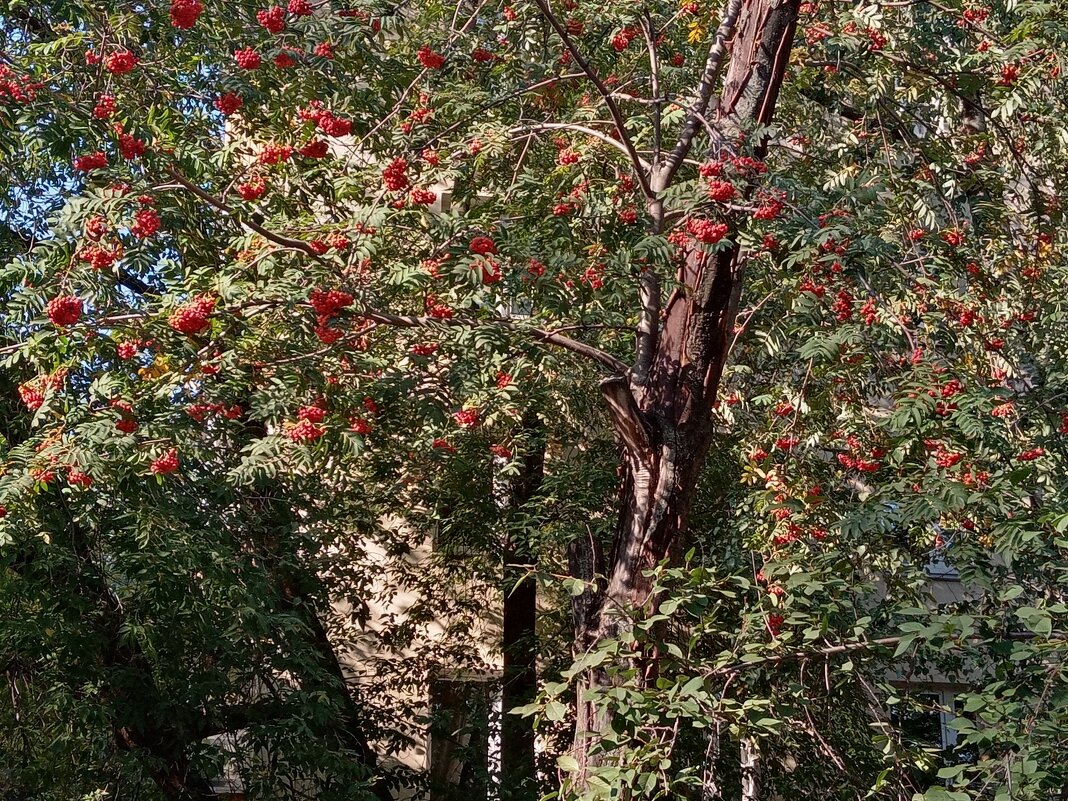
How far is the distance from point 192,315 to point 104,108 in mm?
1027

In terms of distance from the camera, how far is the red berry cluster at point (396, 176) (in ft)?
15.2

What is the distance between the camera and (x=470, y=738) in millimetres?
7961

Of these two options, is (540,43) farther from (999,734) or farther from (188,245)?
(999,734)

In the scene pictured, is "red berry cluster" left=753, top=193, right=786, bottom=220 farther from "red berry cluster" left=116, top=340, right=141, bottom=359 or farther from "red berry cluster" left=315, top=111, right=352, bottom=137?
"red berry cluster" left=116, top=340, right=141, bottom=359

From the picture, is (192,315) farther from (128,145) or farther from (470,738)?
(470,738)

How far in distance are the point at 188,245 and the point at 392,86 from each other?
1349 mm

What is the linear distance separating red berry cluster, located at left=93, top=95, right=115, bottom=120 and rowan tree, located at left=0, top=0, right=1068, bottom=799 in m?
0.02

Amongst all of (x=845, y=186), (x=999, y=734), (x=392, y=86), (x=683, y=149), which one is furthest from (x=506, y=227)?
(x=999, y=734)

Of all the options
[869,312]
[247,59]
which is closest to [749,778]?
[869,312]

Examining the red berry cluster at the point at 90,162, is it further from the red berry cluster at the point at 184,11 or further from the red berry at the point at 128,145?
the red berry cluster at the point at 184,11

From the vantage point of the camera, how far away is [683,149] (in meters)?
5.27

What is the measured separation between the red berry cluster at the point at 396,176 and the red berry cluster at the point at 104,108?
1113 millimetres

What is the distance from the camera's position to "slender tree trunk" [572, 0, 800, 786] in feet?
17.1

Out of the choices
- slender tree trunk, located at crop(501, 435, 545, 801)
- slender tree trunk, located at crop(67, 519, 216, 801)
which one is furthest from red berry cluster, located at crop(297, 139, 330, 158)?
slender tree trunk, located at crop(501, 435, 545, 801)
